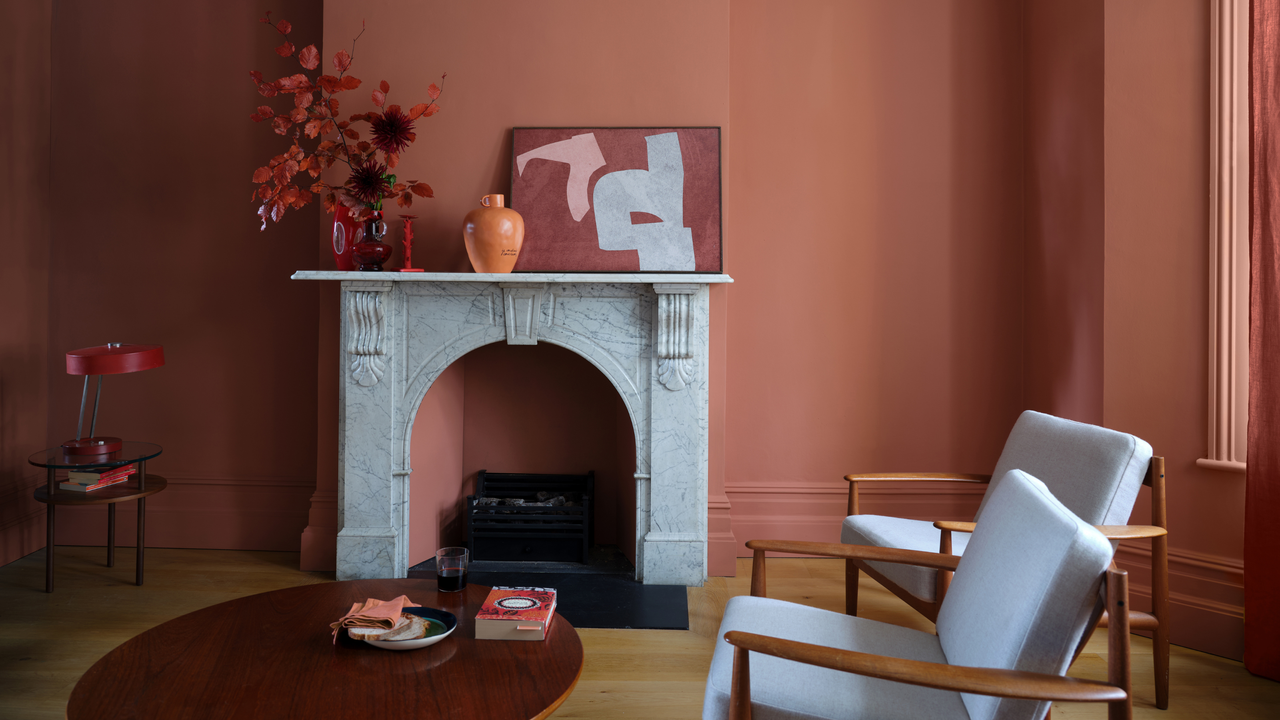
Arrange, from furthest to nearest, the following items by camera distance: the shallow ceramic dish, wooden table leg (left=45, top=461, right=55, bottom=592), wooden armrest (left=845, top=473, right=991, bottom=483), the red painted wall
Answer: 1. the red painted wall
2. wooden table leg (left=45, top=461, right=55, bottom=592)
3. wooden armrest (left=845, top=473, right=991, bottom=483)
4. the shallow ceramic dish

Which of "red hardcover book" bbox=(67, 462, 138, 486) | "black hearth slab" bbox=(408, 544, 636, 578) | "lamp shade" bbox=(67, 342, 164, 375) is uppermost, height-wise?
"lamp shade" bbox=(67, 342, 164, 375)

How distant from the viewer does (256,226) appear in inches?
140

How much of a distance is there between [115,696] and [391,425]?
184 centimetres

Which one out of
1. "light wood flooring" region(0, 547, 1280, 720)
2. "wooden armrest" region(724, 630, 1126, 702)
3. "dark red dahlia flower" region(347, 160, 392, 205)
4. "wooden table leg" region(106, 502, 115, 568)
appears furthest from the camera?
"wooden table leg" region(106, 502, 115, 568)

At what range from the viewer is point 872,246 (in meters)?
3.56

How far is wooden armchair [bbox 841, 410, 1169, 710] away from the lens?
2033mm

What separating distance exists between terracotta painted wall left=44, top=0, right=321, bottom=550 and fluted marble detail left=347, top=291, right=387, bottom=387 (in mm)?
602

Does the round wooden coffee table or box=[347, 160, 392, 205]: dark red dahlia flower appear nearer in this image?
the round wooden coffee table

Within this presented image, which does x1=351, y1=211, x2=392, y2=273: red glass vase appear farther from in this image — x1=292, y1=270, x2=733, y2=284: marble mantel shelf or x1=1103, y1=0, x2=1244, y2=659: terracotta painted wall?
x1=1103, y1=0, x2=1244, y2=659: terracotta painted wall

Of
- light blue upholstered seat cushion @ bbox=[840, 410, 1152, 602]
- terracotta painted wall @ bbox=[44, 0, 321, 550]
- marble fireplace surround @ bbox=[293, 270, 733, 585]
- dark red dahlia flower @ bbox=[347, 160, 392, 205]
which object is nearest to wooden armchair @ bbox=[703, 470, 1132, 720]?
light blue upholstered seat cushion @ bbox=[840, 410, 1152, 602]

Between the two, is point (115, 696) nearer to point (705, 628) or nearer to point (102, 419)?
point (705, 628)

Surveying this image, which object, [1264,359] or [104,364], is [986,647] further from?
[104,364]

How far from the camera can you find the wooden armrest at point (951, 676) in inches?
46.0

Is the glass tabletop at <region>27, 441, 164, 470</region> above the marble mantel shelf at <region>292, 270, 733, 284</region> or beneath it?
beneath
